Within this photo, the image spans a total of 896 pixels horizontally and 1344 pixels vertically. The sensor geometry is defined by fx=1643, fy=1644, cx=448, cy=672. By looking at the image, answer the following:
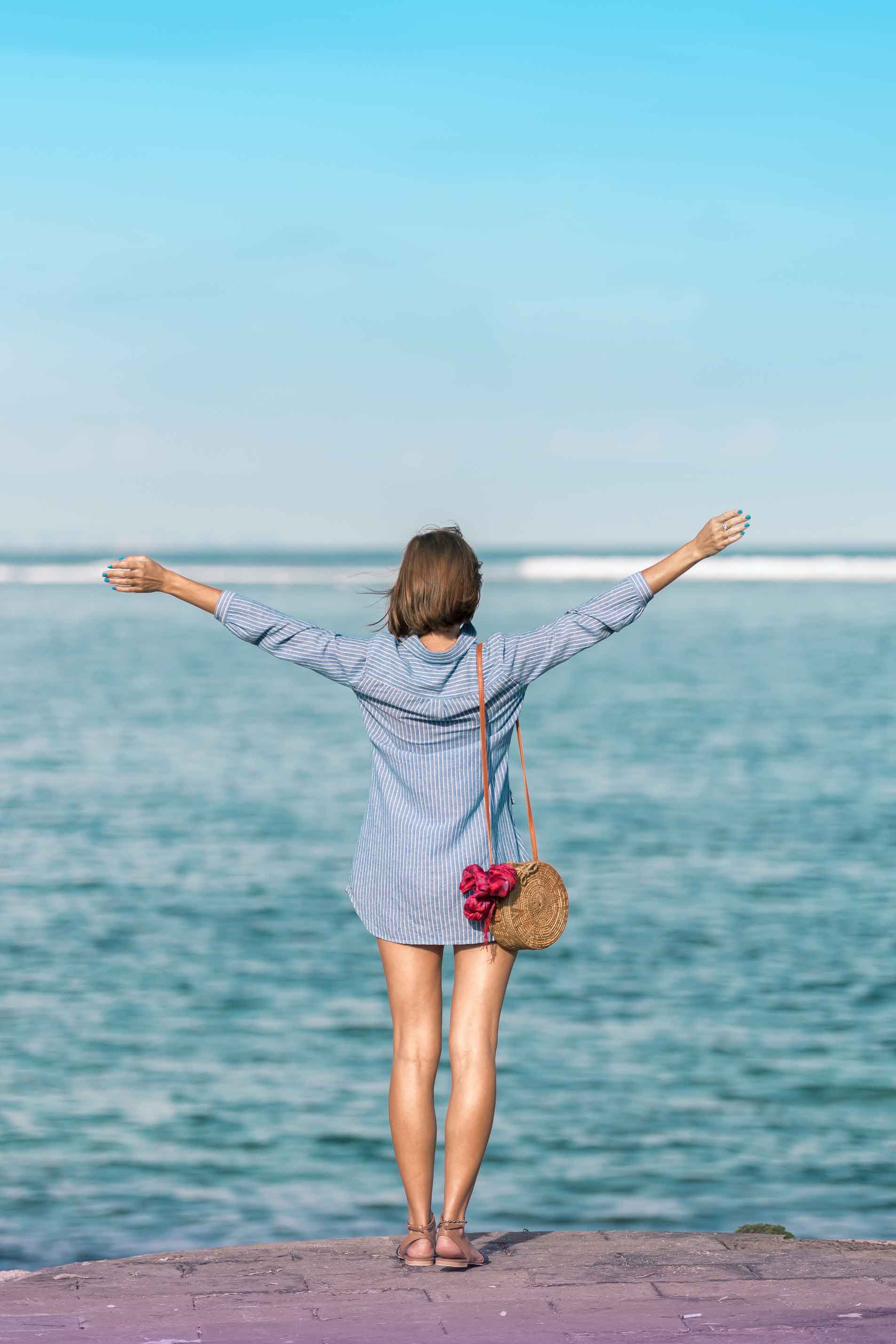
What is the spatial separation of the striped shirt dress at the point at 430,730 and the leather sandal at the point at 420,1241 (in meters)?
0.81

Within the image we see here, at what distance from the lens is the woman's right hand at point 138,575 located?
455 centimetres

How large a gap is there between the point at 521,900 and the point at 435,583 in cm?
87

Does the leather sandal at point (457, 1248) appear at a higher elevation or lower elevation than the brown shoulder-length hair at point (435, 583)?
lower

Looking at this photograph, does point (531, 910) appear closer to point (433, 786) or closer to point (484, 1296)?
point (433, 786)

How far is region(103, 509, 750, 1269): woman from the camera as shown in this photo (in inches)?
173

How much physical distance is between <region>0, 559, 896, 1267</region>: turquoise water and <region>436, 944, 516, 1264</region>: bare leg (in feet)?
10.3

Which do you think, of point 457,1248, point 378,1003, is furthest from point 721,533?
point 378,1003

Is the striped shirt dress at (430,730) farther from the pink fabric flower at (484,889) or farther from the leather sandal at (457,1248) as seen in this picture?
the leather sandal at (457,1248)

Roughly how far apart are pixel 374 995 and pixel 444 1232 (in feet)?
23.7

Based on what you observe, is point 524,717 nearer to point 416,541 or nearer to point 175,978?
point 175,978

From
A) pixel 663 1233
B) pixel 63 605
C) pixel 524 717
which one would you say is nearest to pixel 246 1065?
pixel 663 1233

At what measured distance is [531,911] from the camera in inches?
173

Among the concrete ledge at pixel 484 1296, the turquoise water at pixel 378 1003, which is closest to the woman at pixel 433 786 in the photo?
the concrete ledge at pixel 484 1296

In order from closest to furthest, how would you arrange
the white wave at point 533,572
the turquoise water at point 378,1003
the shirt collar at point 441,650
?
the shirt collar at point 441,650, the turquoise water at point 378,1003, the white wave at point 533,572
